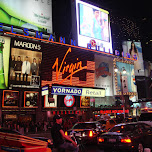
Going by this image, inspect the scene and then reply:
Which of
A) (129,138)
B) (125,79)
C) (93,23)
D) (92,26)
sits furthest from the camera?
(125,79)

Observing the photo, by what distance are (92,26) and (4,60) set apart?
23.3m

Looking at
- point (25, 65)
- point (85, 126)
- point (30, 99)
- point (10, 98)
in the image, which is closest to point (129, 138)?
point (85, 126)

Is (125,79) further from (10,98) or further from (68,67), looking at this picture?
(10,98)

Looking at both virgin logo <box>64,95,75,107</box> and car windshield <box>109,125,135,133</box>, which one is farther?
virgin logo <box>64,95,75,107</box>

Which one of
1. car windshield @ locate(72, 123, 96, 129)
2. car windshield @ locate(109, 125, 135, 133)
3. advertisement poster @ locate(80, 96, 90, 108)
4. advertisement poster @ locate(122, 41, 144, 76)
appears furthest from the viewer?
advertisement poster @ locate(122, 41, 144, 76)

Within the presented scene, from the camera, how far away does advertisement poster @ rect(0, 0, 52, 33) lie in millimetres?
34969

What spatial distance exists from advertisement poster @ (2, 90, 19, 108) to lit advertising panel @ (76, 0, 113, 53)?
18.3 metres

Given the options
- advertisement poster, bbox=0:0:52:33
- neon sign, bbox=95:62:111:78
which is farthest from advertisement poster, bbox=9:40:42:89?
neon sign, bbox=95:62:111:78

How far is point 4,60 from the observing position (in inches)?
1200

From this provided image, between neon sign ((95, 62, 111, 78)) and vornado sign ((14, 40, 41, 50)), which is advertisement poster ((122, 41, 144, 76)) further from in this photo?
vornado sign ((14, 40, 41, 50))

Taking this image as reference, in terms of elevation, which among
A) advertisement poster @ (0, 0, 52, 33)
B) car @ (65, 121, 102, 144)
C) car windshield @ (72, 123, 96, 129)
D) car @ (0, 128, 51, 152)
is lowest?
car @ (65, 121, 102, 144)

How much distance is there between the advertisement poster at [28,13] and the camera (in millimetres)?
34969

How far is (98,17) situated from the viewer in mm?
46719

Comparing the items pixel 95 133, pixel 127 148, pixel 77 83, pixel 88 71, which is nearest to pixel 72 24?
pixel 88 71
